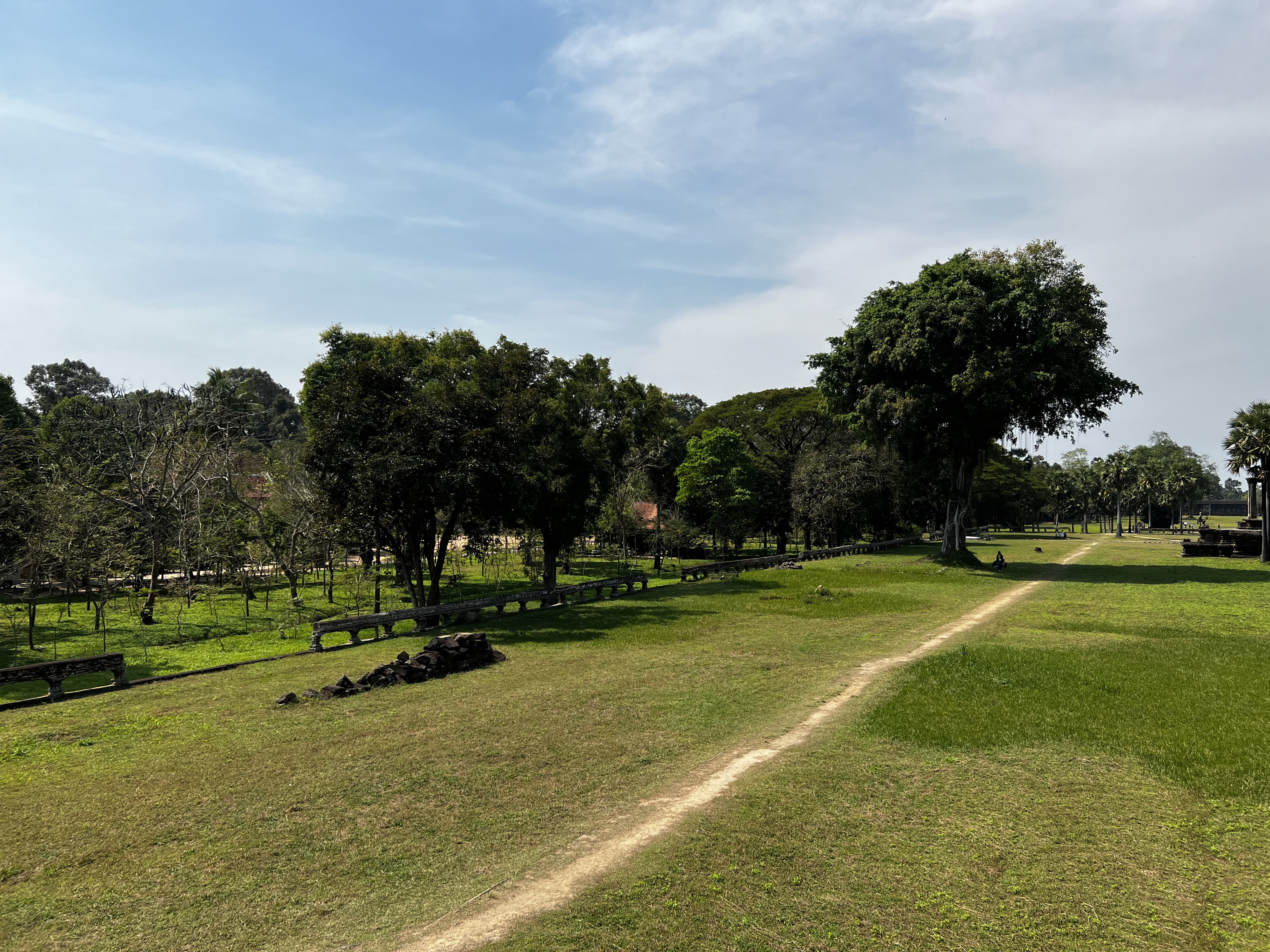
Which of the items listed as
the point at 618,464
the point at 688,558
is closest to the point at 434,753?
the point at 618,464

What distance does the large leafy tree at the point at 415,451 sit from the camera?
816 inches

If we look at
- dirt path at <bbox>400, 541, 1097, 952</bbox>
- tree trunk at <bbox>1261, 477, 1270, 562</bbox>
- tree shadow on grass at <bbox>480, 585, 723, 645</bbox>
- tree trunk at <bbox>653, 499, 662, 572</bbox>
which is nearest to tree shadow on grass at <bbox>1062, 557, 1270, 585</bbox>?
tree trunk at <bbox>1261, 477, 1270, 562</bbox>

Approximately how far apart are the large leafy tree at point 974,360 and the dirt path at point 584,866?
30.0 meters

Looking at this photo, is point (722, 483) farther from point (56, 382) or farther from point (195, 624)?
point (56, 382)

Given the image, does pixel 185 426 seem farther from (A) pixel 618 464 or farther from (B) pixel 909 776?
(B) pixel 909 776

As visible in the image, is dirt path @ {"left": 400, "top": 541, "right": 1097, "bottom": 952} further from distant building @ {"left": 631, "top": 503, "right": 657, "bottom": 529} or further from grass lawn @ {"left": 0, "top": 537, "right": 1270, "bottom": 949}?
distant building @ {"left": 631, "top": 503, "right": 657, "bottom": 529}

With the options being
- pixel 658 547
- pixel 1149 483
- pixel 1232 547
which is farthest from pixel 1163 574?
pixel 1149 483

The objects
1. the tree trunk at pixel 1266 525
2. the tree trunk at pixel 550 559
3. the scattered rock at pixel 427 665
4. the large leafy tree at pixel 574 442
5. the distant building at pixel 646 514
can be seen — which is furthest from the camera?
the distant building at pixel 646 514

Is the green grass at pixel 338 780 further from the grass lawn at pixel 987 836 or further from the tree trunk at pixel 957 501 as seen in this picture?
the tree trunk at pixel 957 501

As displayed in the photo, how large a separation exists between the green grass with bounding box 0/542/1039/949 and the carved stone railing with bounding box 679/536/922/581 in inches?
775

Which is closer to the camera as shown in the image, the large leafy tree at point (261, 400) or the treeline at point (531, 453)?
the treeline at point (531, 453)

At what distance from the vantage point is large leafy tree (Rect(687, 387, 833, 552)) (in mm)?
55562

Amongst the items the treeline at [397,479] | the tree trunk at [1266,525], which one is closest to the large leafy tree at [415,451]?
the treeline at [397,479]

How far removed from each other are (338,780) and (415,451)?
43.3 ft
